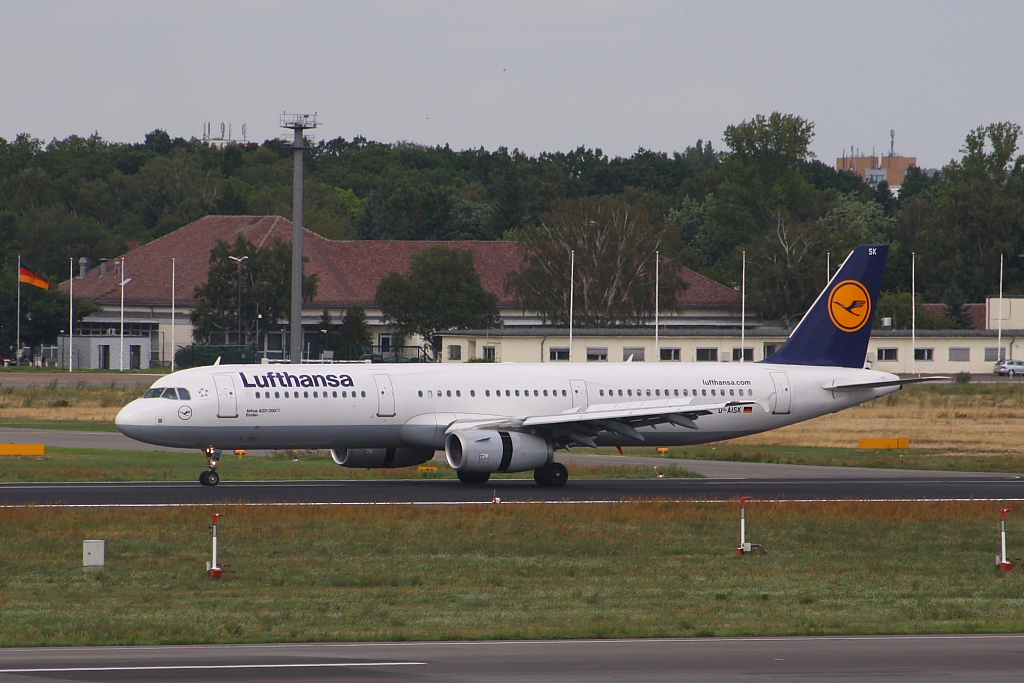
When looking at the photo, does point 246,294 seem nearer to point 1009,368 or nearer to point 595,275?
point 595,275

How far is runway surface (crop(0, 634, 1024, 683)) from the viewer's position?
14734 mm

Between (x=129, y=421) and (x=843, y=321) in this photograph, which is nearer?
(x=129, y=421)

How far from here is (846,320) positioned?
4378 cm

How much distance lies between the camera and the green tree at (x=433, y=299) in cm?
10938

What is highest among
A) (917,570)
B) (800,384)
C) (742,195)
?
(742,195)

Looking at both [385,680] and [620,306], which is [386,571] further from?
[620,306]

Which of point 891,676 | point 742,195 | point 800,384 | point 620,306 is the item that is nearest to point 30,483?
point 800,384

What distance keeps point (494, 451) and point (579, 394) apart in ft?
16.1

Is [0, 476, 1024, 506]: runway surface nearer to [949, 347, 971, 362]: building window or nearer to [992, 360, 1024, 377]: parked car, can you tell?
[992, 360, 1024, 377]: parked car

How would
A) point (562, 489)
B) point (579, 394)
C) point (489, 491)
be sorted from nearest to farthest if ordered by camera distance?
point (489, 491), point (562, 489), point (579, 394)

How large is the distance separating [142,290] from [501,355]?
124ft

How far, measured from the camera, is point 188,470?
42.2 m

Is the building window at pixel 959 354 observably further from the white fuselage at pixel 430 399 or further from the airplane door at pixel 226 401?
the airplane door at pixel 226 401

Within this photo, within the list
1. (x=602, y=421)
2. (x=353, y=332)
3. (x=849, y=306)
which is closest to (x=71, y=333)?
(x=353, y=332)
